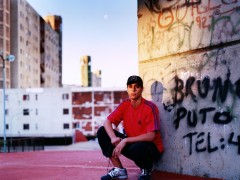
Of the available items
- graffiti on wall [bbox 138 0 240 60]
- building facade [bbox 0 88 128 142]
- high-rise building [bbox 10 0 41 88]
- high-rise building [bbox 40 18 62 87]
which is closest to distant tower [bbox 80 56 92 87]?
high-rise building [bbox 40 18 62 87]

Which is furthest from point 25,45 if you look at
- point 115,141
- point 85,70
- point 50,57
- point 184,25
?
point 115,141

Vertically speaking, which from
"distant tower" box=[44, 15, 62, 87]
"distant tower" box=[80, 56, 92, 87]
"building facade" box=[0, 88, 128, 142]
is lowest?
"building facade" box=[0, 88, 128, 142]

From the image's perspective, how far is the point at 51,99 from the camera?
67.2 meters

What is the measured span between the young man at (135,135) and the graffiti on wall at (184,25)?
2.86 feet

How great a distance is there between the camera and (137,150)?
4559mm

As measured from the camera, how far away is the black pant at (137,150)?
457 centimetres

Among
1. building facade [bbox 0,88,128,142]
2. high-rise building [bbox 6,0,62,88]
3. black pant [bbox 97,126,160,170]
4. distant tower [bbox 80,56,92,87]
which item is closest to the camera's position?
black pant [bbox 97,126,160,170]

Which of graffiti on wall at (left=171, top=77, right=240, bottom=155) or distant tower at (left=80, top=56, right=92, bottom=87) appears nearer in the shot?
graffiti on wall at (left=171, top=77, right=240, bottom=155)

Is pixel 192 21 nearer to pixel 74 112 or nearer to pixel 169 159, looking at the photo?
pixel 169 159

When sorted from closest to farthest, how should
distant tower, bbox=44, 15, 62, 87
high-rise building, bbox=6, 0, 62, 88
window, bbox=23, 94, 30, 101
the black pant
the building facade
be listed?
the black pant < the building facade < window, bbox=23, 94, 30, 101 < high-rise building, bbox=6, 0, 62, 88 < distant tower, bbox=44, 15, 62, 87

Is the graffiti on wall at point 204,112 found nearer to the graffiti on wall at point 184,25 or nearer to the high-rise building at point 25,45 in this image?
the graffiti on wall at point 184,25

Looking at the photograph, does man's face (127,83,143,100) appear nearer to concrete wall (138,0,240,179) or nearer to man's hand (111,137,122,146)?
man's hand (111,137,122,146)

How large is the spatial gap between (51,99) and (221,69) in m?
64.1

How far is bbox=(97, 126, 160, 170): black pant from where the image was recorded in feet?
15.0
